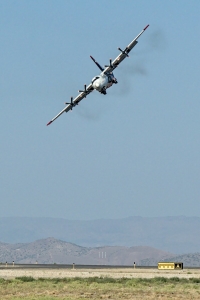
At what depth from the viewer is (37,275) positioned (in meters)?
89.1

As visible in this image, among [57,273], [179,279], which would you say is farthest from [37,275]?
[179,279]

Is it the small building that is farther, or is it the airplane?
the small building

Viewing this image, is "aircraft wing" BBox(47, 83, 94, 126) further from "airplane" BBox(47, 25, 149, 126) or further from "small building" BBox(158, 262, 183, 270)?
"small building" BBox(158, 262, 183, 270)

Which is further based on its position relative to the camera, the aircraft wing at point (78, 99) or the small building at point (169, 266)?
the small building at point (169, 266)

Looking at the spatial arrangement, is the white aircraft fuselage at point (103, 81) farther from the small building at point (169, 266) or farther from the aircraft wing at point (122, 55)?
the small building at point (169, 266)

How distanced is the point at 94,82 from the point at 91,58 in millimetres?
3481

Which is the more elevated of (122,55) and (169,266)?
(122,55)

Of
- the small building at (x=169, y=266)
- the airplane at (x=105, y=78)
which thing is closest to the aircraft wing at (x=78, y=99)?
the airplane at (x=105, y=78)

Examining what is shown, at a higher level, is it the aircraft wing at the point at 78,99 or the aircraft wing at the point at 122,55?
the aircraft wing at the point at 122,55

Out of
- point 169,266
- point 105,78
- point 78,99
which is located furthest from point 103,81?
point 169,266

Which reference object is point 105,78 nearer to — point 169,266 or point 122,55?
point 122,55

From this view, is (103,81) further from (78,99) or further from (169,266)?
(169,266)

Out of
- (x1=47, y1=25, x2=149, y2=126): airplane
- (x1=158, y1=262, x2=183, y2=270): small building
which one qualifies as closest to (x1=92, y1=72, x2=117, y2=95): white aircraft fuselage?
(x1=47, y1=25, x2=149, y2=126): airplane

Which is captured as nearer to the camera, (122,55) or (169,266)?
(122,55)
